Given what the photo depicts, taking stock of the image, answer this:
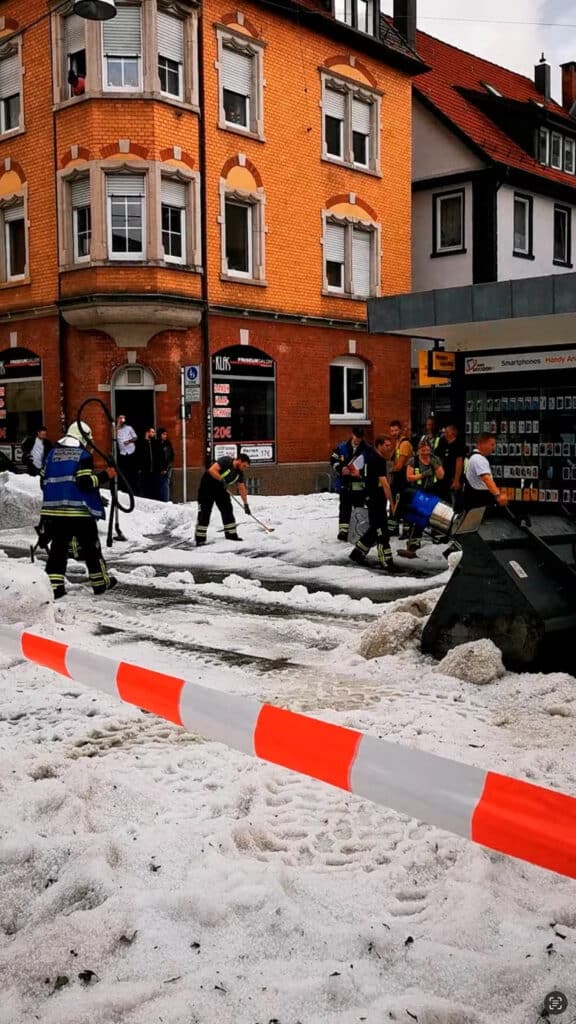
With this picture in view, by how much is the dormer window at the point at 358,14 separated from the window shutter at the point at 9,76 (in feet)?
28.1

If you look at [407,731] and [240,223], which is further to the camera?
[240,223]

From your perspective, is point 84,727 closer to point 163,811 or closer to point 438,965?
point 163,811

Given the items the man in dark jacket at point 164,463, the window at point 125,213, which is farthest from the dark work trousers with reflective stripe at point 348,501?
the window at point 125,213

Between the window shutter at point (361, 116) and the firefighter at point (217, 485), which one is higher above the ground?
the window shutter at point (361, 116)

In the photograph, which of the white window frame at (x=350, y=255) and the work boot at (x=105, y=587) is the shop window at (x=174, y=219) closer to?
the white window frame at (x=350, y=255)

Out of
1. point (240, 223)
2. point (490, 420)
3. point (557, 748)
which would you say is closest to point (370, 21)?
point (240, 223)

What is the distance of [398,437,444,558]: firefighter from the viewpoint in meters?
13.6

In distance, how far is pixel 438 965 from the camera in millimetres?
3057

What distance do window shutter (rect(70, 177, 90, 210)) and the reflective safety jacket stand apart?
13756 mm

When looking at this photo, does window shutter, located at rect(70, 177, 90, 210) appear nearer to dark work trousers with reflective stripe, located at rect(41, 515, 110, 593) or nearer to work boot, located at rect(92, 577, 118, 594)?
work boot, located at rect(92, 577, 118, 594)

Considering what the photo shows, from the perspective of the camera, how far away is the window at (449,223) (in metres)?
28.9

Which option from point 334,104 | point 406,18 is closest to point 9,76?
point 334,104

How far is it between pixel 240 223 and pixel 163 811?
21.5 metres

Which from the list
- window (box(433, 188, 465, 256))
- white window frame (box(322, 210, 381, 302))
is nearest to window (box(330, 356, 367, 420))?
white window frame (box(322, 210, 381, 302))
